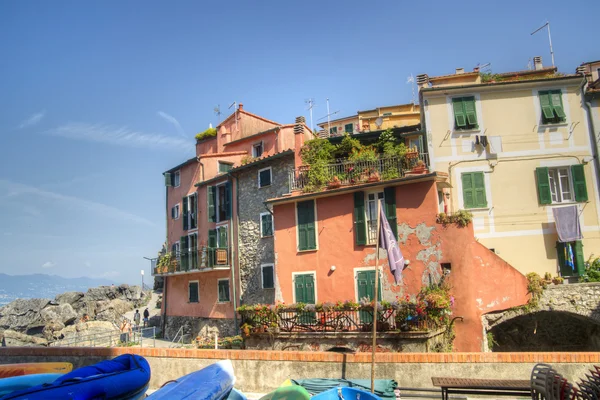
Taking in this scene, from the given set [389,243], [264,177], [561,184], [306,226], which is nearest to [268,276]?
[264,177]

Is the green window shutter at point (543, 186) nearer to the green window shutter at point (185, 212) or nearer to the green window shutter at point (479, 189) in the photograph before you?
the green window shutter at point (479, 189)

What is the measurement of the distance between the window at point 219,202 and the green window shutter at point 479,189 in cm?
1468

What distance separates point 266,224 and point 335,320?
11420 millimetres

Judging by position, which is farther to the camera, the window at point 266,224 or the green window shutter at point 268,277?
the window at point 266,224

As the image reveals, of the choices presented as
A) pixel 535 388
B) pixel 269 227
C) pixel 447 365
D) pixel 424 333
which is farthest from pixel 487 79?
pixel 535 388

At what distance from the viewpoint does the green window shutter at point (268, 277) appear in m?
25.7

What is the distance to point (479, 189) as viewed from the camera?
20859 mm

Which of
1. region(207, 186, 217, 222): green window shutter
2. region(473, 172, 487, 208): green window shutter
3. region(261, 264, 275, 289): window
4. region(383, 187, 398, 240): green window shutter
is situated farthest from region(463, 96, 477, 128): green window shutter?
region(207, 186, 217, 222): green window shutter

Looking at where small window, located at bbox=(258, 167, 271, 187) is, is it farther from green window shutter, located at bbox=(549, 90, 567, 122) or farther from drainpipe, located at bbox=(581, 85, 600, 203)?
drainpipe, located at bbox=(581, 85, 600, 203)

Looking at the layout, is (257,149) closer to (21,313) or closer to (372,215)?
(372,215)

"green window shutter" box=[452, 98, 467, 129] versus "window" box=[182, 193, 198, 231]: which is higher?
"green window shutter" box=[452, 98, 467, 129]

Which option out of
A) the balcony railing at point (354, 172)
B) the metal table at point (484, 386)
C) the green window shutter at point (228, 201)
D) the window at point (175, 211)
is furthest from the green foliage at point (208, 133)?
the metal table at point (484, 386)

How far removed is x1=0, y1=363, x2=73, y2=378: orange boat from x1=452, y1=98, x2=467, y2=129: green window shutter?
1828cm

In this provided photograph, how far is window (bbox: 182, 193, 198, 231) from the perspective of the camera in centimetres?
3193
